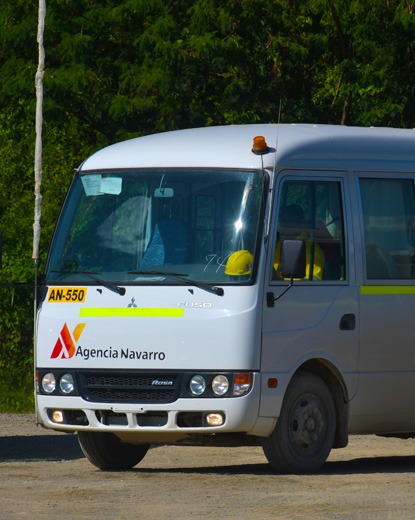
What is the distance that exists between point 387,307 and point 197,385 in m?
1.76

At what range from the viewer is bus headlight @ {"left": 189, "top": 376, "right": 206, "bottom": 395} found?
1220 centimetres

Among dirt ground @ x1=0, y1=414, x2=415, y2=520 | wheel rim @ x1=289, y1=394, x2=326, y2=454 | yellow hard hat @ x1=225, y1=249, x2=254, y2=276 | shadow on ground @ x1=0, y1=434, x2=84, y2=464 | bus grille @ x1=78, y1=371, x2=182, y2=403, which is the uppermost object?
yellow hard hat @ x1=225, y1=249, x2=254, y2=276

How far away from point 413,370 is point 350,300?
0.86m

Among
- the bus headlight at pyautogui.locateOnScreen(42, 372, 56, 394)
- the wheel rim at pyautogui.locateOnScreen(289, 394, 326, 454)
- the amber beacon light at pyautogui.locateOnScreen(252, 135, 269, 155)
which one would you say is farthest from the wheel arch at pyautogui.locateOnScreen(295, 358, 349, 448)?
the bus headlight at pyautogui.locateOnScreen(42, 372, 56, 394)

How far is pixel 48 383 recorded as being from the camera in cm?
1280

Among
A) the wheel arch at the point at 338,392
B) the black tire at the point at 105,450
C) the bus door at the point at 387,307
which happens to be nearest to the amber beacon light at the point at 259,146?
the bus door at the point at 387,307

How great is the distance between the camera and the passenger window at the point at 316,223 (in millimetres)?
12562

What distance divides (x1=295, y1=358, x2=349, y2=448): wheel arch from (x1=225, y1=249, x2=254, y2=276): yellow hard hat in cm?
104

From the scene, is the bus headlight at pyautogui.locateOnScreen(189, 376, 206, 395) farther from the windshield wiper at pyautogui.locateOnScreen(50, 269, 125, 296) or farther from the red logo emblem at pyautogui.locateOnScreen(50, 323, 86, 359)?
the red logo emblem at pyautogui.locateOnScreen(50, 323, 86, 359)

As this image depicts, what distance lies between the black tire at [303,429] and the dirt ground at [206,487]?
16cm

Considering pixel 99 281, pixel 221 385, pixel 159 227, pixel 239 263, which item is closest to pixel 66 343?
pixel 99 281

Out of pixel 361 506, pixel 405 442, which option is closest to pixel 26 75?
pixel 405 442

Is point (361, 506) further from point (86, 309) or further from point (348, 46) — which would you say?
point (348, 46)

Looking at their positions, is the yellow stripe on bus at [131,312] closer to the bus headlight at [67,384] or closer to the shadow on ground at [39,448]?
the bus headlight at [67,384]
